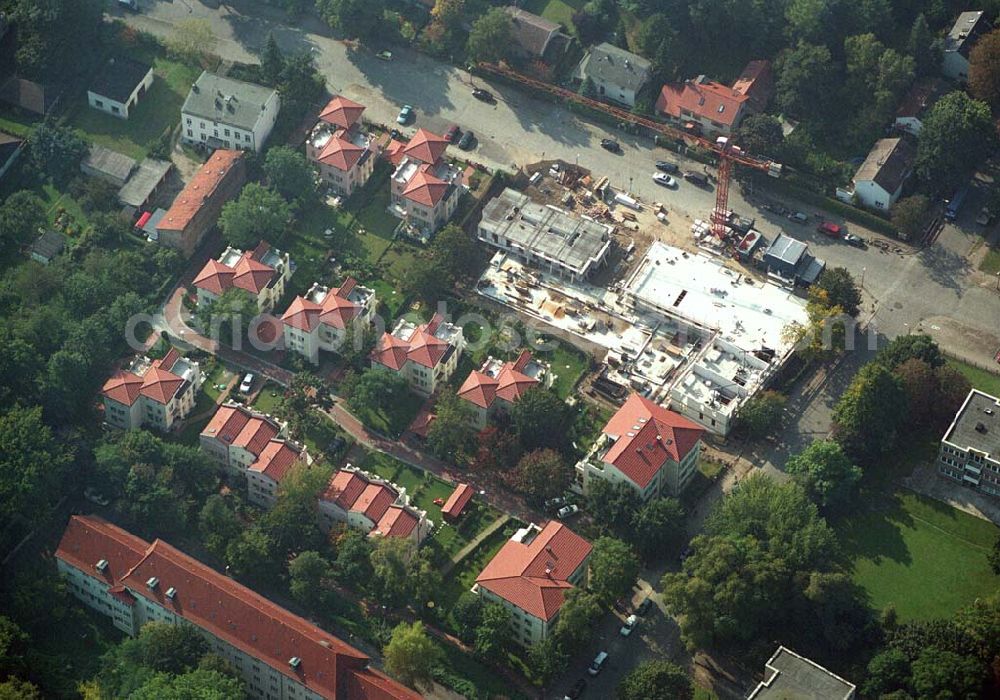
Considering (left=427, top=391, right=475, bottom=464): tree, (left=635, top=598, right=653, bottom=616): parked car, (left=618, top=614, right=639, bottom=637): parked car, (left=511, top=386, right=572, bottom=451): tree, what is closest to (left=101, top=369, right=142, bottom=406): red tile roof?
(left=427, top=391, right=475, bottom=464): tree

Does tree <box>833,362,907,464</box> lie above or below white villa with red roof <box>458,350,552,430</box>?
above

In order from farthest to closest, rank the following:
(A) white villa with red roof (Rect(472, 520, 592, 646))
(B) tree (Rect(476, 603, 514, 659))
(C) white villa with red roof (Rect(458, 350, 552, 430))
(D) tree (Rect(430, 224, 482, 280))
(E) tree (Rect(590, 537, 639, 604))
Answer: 1. (D) tree (Rect(430, 224, 482, 280))
2. (C) white villa with red roof (Rect(458, 350, 552, 430))
3. (E) tree (Rect(590, 537, 639, 604))
4. (A) white villa with red roof (Rect(472, 520, 592, 646))
5. (B) tree (Rect(476, 603, 514, 659))

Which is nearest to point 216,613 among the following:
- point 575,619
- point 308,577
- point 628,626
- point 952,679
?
point 308,577

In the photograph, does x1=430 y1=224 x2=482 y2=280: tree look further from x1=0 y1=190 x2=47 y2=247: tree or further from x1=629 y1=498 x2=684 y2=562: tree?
x1=0 y1=190 x2=47 y2=247: tree

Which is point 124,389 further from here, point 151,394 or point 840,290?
point 840,290

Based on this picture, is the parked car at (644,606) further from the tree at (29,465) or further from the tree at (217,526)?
the tree at (29,465)

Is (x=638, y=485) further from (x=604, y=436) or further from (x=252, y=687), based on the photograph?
(x=252, y=687)

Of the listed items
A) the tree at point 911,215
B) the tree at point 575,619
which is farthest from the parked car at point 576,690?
the tree at point 911,215
